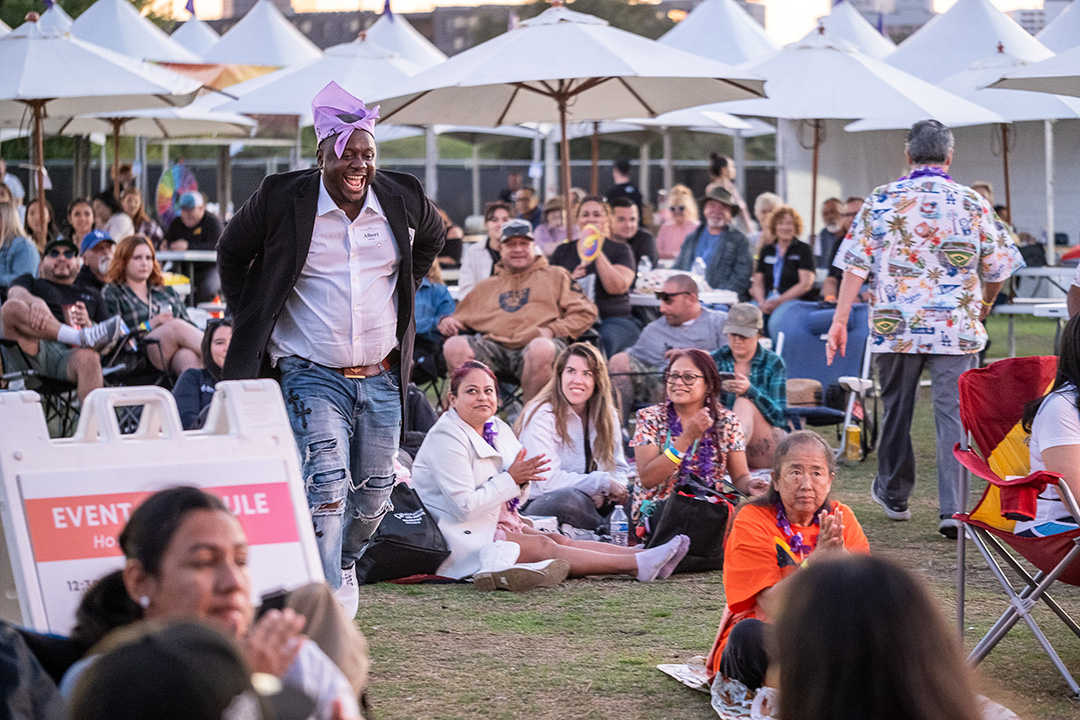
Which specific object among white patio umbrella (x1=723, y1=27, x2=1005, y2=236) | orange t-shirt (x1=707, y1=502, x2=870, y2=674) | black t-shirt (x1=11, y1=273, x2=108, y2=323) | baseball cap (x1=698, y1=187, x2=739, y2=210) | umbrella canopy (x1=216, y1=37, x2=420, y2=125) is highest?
umbrella canopy (x1=216, y1=37, x2=420, y2=125)

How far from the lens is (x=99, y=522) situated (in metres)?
2.94

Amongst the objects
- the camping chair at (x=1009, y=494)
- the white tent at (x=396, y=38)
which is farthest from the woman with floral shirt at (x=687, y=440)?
the white tent at (x=396, y=38)

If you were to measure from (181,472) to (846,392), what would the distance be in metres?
5.83

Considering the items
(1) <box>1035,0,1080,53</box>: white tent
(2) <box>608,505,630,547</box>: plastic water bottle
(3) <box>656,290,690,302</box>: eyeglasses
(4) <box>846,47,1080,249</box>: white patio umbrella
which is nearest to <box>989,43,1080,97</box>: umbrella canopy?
(3) <box>656,290,690,302</box>: eyeglasses

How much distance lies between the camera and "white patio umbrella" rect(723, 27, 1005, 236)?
34.0ft

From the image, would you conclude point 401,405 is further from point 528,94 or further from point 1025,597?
point 528,94

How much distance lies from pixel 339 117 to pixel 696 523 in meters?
2.57

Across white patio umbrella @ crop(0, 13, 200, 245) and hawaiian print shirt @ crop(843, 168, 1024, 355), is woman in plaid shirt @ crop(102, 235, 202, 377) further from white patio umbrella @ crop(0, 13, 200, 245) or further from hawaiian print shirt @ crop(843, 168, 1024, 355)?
hawaiian print shirt @ crop(843, 168, 1024, 355)

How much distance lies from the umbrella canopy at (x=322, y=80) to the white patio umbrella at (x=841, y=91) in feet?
10.7

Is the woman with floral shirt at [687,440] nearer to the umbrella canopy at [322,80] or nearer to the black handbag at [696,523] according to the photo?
the black handbag at [696,523]

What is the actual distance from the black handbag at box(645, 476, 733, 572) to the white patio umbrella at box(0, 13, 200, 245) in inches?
243

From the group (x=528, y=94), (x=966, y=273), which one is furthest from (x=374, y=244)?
(x=528, y=94)

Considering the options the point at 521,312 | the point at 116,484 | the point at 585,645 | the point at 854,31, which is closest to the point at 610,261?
the point at 521,312

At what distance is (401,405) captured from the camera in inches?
173
